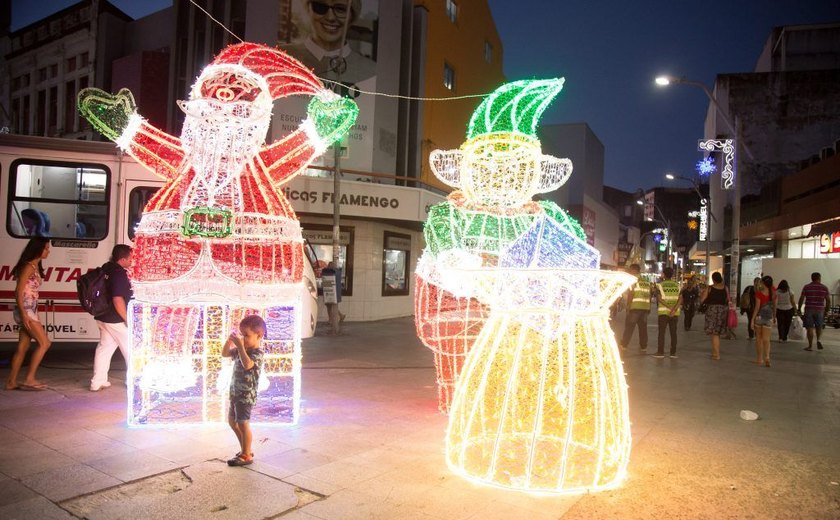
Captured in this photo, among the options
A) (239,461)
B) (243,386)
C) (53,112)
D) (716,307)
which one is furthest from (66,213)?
(53,112)

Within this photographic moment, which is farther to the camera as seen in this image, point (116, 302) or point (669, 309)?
point (669, 309)

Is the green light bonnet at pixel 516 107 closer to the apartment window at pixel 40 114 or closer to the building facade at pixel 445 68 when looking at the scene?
the building facade at pixel 445 68

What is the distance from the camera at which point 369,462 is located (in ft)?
15.9

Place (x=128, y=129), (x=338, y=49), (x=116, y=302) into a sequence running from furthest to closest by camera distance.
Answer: (x=338, y=49) → (x=116, y=302) → (x=128, y=129)

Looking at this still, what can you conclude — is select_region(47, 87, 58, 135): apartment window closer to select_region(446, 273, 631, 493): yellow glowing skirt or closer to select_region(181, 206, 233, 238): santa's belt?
select_region(181, 206, 233, 238): santa's belt

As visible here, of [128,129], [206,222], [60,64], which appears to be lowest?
[206,222]

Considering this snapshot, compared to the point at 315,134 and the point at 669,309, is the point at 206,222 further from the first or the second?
the point at 669,309

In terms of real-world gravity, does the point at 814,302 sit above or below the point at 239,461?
above

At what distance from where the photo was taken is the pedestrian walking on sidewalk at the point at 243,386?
15.1ft

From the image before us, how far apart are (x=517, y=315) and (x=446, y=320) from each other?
1.68 m

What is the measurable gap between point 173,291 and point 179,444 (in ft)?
4.30

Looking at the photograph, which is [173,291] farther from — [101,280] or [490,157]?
[490,157]

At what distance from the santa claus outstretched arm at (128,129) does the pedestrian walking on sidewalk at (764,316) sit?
9.85 m

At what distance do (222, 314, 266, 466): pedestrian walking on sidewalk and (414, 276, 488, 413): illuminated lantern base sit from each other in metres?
1.76
